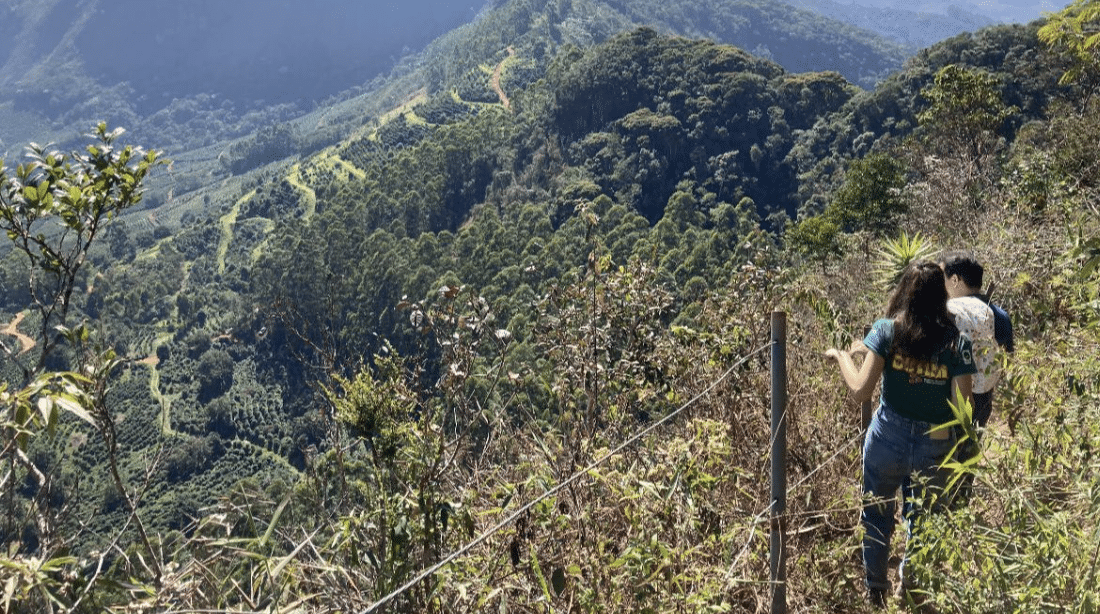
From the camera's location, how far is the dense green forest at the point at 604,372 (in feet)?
6.15

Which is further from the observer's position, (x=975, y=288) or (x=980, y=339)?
(x=975, y=288)

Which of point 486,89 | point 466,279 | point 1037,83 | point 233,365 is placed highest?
point 1037,83

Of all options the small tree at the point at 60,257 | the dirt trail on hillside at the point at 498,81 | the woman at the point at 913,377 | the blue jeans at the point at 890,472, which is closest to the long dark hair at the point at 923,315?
the woman at the point at 913,377

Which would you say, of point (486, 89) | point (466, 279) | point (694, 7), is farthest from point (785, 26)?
point (466, 279)

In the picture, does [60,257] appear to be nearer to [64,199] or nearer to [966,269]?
[64,199]

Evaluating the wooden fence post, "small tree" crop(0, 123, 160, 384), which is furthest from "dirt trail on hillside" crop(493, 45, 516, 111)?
the wooden fence post

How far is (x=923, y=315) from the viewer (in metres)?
2.15

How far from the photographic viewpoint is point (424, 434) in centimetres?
234

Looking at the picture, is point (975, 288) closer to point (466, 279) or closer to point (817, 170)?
point (466, 279)

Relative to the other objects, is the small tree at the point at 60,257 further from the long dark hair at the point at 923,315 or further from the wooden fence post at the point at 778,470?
the long dark hair at the point at 923,315

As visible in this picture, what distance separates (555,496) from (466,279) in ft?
127

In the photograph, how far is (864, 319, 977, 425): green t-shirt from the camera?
2178 millimetres

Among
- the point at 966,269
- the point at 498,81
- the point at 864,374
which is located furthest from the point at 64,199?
the point at 498,81

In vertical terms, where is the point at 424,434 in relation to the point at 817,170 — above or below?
above
